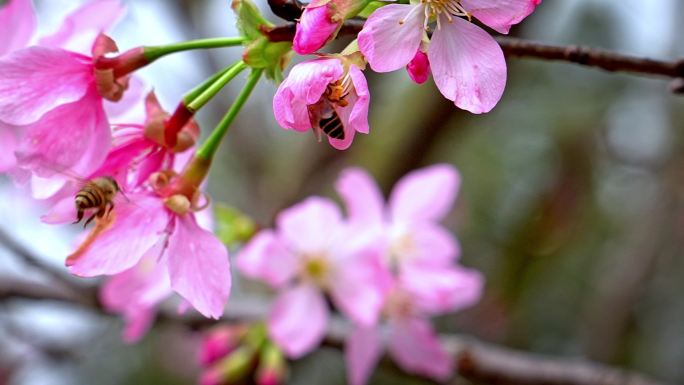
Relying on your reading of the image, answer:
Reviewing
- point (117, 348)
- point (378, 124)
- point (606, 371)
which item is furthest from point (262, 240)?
point (117, 348)

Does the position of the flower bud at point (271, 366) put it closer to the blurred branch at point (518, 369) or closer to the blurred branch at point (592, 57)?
the blurred branch at point (518, 369)

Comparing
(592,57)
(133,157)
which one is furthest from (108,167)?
(592,57)

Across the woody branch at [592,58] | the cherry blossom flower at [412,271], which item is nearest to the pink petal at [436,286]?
the cherry blossom flower at [412,271]

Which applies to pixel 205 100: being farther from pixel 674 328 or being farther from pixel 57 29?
pixel 674 328

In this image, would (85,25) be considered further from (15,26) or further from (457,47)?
(457,47)

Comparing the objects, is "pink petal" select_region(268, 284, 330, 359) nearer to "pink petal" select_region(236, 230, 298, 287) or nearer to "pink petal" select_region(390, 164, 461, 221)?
"pink petal" select_region(236, 230, 298, 287)

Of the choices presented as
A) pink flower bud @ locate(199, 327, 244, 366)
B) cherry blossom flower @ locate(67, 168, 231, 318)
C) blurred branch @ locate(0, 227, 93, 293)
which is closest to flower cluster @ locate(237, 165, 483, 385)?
pink flower bud @ locate(199, 327, 244, 366)
